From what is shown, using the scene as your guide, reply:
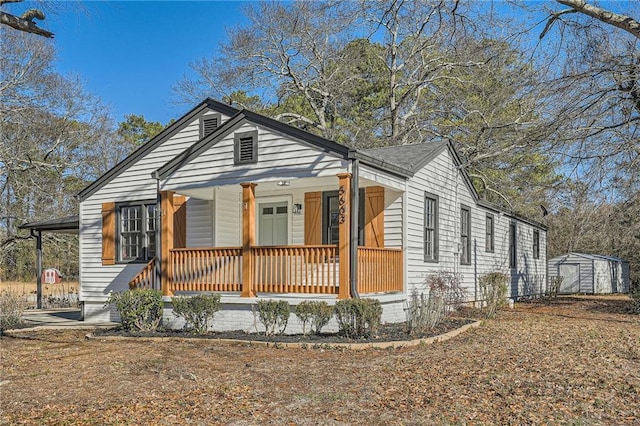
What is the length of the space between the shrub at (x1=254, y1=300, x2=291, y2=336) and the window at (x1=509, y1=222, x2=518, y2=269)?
11.4 meters

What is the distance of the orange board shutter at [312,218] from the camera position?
13562 millimetres

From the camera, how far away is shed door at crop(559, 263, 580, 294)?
27.6 m

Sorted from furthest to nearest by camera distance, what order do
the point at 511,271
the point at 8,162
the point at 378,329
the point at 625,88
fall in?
the point at 8,162 < the point at 511,271 < the point at 625,88 < the point at 378,329

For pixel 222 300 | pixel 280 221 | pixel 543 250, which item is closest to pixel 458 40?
pixel 280 221

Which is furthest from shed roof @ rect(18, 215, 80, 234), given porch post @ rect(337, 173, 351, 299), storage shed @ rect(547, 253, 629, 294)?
storage shed @ rect(547, 253, 629, 294)

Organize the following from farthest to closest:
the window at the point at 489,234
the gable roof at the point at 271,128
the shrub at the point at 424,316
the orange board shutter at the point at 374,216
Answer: the window at the point at 489,234, the orange board shutter at the point at 374,216, the gable roof at the point at 271,128, the shrub at the point at 424,316

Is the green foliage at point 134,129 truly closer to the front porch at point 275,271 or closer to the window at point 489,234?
the window at point 489,234

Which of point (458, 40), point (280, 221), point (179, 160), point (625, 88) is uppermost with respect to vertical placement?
point (458, 40)

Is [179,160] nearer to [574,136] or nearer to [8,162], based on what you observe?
[574,136]

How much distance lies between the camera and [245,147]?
38.5 ft

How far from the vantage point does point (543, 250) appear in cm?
2330

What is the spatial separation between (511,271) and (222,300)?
11517 millimetres

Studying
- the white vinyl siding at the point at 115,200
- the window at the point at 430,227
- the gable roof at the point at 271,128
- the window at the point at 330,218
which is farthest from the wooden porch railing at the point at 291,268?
the white vinyl siding at the point at 115,200

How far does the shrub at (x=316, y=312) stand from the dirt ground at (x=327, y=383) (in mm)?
1096
